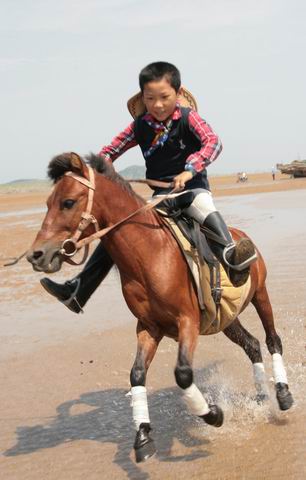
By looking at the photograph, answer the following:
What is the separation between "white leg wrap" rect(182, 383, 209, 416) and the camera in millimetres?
5211

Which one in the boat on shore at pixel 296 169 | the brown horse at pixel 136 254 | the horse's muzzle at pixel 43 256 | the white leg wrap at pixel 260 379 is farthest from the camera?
the boat on shore at pixel 296 169

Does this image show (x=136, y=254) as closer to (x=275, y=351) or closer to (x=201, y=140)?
(x=201, y=140)

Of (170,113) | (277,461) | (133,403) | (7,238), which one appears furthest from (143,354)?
(7,238)

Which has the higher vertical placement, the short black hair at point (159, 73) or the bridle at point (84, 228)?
the short black hair at point (159, 73)

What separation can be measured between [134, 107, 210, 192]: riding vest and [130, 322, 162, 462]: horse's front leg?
1.40m

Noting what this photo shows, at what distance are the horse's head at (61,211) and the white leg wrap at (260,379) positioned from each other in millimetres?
3029

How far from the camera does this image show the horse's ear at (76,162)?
5.01m

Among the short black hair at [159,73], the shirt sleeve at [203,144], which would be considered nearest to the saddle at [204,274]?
the shirt sleeve at [203,144]

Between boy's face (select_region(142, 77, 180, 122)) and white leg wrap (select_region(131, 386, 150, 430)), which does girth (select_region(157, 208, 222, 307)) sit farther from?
white leg wrap (select_region(131, 386, 150, 430))

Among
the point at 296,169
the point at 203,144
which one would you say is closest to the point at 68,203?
the point at 203,144

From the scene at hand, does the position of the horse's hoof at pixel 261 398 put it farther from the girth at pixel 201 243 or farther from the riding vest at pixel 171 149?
the riding vest at pixel 171 149

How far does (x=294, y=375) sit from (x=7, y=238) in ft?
55.0

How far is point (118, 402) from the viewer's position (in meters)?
7.19

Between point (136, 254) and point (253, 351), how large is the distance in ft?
8.34
